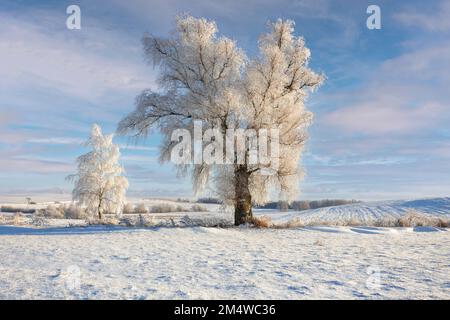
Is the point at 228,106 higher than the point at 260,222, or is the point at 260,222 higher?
the point at 228,106

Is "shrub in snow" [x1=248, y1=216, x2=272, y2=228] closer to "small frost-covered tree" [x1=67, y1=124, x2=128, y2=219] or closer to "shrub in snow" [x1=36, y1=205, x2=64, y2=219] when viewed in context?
"small frost-covered tree" [x1=67, y1=124, x2=128, y2=219]

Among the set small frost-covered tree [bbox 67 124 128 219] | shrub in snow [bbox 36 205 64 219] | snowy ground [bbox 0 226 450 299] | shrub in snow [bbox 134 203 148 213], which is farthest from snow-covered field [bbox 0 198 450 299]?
shrub in snow [bbox 134 203 148 213]

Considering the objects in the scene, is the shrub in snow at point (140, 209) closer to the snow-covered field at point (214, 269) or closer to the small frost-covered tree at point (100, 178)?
the small frost-covered tree at point (100, 178)

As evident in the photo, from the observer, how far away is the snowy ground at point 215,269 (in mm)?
6926

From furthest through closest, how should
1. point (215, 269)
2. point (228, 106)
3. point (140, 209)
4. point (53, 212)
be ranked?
point (140, 209), point (53, 212), point (228, 106), point (215, 269)

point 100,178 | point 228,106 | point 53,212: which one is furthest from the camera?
point 53,212

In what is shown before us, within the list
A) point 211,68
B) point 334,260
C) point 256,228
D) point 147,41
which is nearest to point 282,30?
point 211,68

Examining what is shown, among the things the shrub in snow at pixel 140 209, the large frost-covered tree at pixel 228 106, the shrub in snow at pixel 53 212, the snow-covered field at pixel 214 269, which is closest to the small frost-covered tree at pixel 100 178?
the shrub in snow at pixel 53 212

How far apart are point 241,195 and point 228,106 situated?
5149 millimetres

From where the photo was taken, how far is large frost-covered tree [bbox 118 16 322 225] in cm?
2156

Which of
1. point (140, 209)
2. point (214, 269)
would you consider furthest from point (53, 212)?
point (214, 269)

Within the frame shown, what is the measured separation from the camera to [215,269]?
912 centimetres

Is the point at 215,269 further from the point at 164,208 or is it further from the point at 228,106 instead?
the point at 164,208

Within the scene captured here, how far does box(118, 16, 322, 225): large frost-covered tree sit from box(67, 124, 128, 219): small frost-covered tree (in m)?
19.7
